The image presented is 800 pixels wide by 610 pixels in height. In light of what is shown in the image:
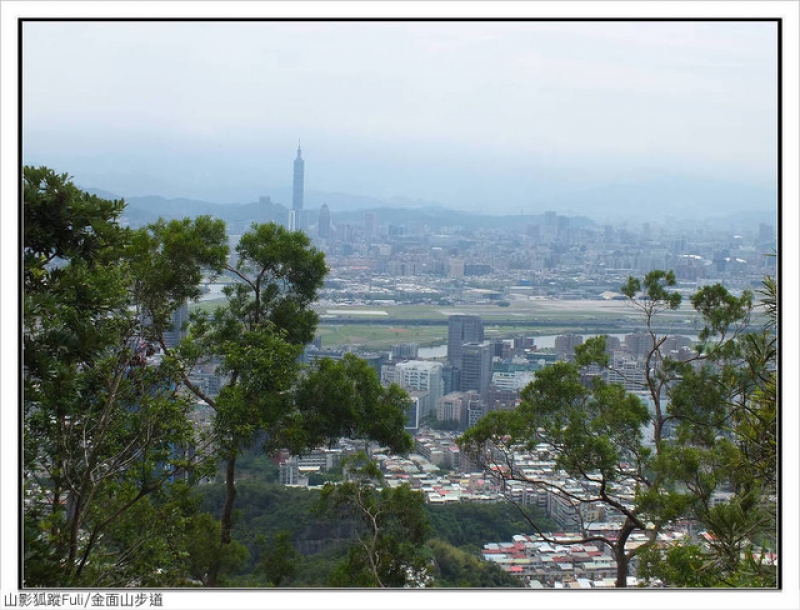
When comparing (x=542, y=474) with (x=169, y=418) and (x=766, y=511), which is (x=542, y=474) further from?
(x=169, y=418)

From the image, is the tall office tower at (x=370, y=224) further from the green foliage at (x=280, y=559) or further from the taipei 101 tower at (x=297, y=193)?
the green foliage at (x=280, y=559)

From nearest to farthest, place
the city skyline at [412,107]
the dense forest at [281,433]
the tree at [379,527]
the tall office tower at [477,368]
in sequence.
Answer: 1. the dense forest at [281,433]
2. the city skyline at [412,107]
3. the tree at [379,527]
4. the tall office tower at [477,368]

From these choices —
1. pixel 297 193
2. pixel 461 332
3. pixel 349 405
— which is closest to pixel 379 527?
pixel 349 405

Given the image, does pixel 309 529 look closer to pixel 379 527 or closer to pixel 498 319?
pixel 379 527

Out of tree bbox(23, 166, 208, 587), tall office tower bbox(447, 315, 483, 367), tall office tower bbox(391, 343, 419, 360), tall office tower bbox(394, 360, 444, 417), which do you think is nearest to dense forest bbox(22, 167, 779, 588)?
tree bbox(23, 166, 208, 587)

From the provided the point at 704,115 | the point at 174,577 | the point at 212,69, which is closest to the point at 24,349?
the point at 174,577

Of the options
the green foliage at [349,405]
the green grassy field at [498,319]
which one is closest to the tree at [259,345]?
the green foliage at [349,405]

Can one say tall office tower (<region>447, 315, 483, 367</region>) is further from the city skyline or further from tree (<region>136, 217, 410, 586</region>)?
the city skyline
